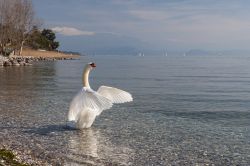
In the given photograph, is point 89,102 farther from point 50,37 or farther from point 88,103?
point 50,37

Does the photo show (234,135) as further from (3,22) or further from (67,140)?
(3,22)

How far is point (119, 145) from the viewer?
1441cm

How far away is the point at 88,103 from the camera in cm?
1495

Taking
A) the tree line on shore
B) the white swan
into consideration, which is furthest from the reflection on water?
the tree line on shore

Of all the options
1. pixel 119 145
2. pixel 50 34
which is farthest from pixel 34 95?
pixel 50 34

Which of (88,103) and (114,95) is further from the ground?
(114,95)

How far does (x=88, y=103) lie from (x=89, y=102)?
6 centimetres

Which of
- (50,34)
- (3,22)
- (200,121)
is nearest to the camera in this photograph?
(200,121)

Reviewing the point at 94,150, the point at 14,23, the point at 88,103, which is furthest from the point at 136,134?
the point at 14,23

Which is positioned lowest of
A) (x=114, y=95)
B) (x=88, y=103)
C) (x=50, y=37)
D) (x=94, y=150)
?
(x=94, y=150)

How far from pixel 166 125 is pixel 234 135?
3.06 meters

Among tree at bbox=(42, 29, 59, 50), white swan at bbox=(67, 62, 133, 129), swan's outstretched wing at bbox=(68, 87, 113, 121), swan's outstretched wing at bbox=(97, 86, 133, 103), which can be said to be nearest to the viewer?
swan's outstretched wing at bbox=(68, 87, 113, 121)

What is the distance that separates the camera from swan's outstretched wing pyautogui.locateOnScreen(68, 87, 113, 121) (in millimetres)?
14491

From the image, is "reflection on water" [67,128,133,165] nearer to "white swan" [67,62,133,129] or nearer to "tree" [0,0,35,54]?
"white swan" [67,62,133,129]
